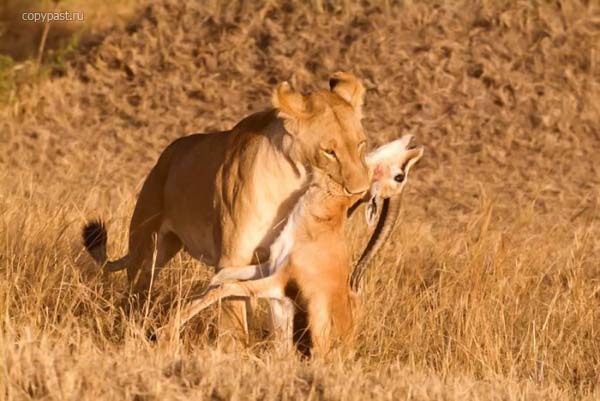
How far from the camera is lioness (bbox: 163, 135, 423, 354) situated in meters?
5.43

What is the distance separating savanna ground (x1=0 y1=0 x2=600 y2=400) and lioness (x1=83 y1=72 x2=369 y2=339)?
0.98 feet

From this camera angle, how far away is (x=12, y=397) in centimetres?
448

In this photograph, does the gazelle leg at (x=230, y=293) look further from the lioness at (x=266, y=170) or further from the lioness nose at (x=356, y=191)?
the lioness nose at (x=356, y=191)

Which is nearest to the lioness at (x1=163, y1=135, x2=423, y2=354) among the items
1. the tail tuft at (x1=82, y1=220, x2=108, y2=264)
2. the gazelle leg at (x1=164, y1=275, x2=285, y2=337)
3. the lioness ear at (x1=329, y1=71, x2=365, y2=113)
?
the gazelle leg at (x1=164, y1=275, x2=285, y2=337)

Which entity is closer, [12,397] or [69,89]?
[12,397]

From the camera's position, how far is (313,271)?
550 centimetres

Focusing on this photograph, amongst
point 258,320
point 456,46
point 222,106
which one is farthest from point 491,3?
point 258,320

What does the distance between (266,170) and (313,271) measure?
0.48 m

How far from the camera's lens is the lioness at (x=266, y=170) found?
18.4 feet

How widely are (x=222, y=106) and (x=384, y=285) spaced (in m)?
4.64

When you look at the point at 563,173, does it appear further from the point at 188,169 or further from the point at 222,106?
the point at 188,169

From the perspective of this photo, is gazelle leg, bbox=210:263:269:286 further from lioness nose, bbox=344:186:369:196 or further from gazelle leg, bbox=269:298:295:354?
lioness nose, bbox=344:186:369:196

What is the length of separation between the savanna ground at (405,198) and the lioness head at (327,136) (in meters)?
0.69

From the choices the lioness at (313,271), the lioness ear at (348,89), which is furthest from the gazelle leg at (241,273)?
the lioness ear at (348,89)
